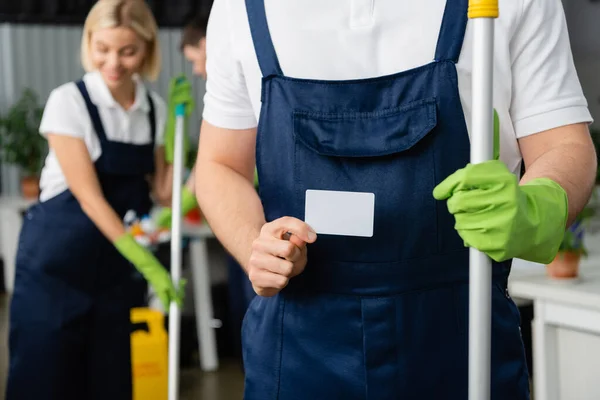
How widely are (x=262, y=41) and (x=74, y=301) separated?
1.55 meters

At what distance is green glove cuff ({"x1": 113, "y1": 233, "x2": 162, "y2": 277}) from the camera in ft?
8.70

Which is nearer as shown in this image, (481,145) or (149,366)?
(481,145)

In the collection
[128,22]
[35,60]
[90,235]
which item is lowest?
[90,235]

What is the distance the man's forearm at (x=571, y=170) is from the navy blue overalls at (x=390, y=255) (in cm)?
11

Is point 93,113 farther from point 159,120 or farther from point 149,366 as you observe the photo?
point 149,366

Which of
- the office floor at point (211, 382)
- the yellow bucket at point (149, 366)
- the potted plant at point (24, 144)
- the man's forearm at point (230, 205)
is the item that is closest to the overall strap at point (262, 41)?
the man's forearm at point (230, 205)

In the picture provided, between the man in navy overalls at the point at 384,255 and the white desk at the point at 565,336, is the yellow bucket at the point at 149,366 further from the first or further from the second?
the man in navy overalls at the point at 384,255

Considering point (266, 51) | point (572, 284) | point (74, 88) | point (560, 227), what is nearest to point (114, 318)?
point (74, 88)

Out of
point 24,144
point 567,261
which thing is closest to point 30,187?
point 24,144

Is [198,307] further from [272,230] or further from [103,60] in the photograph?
[272,230]

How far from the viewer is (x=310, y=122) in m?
1.28

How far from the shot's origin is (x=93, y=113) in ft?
Result: 8.71

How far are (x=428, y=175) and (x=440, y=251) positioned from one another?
11 centimetres

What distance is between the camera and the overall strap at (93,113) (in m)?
2.65
